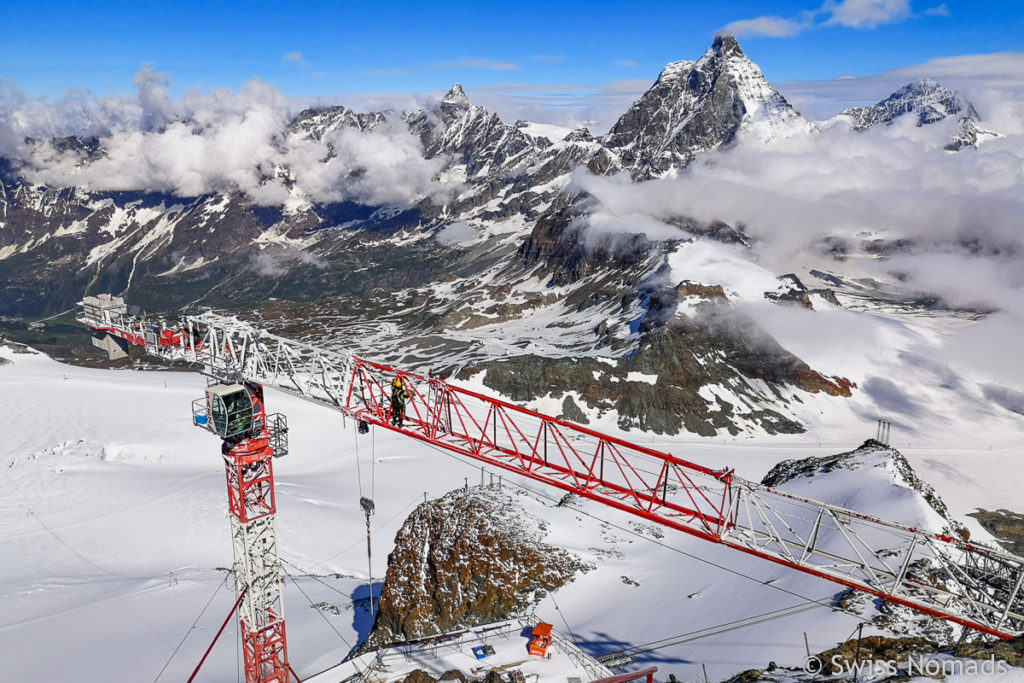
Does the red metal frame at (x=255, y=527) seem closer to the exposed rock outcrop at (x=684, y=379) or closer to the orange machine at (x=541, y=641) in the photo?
the orange machine at (x=541, y=641)

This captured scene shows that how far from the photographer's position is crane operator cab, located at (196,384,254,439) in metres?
29.8

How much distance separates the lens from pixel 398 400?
39.6 m

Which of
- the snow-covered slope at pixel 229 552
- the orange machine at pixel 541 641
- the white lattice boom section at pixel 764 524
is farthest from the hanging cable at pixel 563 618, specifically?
the white lattice boom section at pixel 764 524

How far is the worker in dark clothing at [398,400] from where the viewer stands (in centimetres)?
3920

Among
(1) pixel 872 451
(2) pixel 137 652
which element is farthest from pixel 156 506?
(1) pixel 872 451

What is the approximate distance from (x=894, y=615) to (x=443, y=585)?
24660 mm

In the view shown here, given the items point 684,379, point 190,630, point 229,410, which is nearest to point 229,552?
point 190,630

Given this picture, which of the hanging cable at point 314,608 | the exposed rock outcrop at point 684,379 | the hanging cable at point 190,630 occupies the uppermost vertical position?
the hanging cable at point 190,630

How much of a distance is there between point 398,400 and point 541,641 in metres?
16.2

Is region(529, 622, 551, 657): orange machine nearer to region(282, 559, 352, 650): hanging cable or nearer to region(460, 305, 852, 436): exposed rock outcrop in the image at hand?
region(282, 559, 352, 650): hanging cable

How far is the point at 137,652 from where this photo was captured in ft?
130

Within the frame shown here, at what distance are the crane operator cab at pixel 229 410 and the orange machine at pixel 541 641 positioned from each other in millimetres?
16654

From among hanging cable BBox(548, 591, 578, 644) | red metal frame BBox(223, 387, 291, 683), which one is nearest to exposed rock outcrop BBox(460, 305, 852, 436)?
hanging cable BBox(548, 591, 578, 644)

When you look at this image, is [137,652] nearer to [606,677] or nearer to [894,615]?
[606,677]
